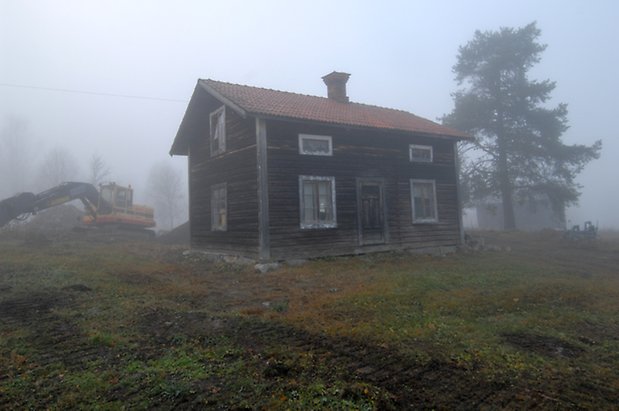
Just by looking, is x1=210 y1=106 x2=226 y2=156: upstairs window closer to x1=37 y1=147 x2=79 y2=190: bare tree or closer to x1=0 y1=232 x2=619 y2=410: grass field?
x1=0 y1=232 x2=619 y2=410: grass field

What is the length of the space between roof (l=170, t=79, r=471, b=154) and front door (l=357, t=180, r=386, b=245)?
89.7 inches

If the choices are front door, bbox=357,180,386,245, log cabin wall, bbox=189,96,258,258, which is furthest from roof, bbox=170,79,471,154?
front door, bbox=357,180,386,245

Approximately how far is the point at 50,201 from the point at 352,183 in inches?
708

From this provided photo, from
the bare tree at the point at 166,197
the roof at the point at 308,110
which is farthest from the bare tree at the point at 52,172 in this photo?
the roof at the point at 308,110

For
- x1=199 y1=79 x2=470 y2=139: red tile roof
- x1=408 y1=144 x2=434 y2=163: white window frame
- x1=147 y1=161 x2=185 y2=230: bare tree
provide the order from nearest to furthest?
x1=199 y1=79 x2=470 y2=139: red tile roof → x1=408 y1=144 x2=434 y2=163: white window frame → x1=147 y1=161 x2=185 y2=230: bare tree

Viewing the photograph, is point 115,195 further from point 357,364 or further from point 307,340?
point 357,364

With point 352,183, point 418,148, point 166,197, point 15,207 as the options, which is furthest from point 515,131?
point 166,197

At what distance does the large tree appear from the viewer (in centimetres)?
2719

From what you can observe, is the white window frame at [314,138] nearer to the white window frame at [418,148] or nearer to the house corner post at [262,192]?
the house corner post at [262,192]

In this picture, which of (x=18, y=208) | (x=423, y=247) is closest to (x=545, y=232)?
(x=423, y=247)

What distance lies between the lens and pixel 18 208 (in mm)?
21891

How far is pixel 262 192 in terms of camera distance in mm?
13219

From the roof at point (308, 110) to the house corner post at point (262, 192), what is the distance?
640 mm

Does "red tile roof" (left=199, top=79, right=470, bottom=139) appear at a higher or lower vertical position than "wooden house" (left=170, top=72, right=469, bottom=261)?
higher
